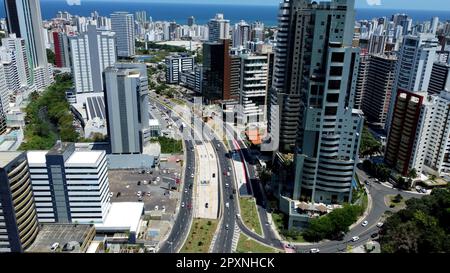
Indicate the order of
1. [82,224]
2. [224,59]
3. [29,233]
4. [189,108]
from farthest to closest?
[189,108]
[224,59]
[82,224]
[29,233]

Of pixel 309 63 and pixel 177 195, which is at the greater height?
pixel 309 63

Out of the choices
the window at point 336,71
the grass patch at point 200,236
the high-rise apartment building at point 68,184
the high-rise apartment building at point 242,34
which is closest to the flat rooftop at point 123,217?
the high-rise apartment building at point 68,184

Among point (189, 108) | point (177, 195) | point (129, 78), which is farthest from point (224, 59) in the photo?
point (177, 195)

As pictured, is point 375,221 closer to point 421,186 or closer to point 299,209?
point 299,209

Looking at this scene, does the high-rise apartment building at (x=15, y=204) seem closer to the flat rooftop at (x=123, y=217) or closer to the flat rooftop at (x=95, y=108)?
the flat rooftop at (x=123, y=217)

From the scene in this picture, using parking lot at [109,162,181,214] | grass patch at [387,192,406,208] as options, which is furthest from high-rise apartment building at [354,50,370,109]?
parking lot at [109,162,181,214]

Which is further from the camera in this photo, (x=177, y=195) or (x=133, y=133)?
(x=133, y=133)

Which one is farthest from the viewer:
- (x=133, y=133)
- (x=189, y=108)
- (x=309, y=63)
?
(x=189, y=108)
